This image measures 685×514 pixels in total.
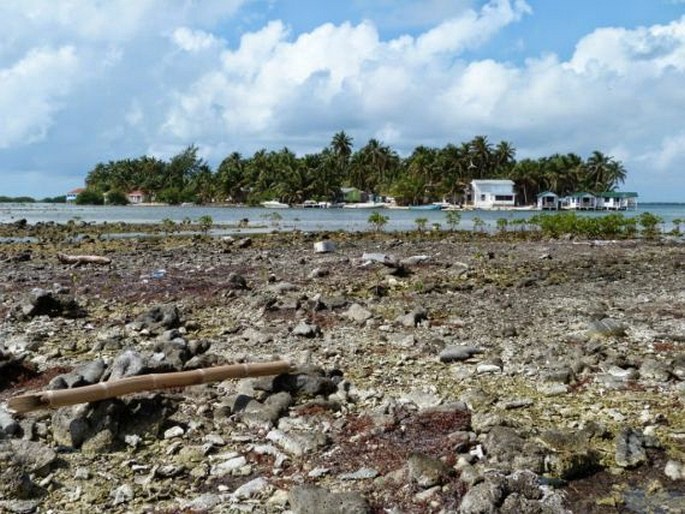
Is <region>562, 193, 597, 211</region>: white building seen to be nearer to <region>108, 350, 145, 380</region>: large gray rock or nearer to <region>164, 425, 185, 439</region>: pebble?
<region>108, 350, 145, 380</region>: large gray rock

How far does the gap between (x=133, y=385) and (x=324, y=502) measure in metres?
2.75

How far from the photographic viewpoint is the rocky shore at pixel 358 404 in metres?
5.96

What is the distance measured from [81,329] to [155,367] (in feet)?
15.8

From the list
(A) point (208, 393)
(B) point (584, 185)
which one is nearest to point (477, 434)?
(A) point (208, 393)

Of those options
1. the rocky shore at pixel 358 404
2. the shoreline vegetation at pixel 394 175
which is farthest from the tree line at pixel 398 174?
the rocky shore at pixel 358 404

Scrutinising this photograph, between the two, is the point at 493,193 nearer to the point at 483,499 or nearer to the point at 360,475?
the point at 360,475

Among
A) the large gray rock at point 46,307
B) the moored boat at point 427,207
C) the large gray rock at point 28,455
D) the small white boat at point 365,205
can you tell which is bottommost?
the large gray rock at point 28,455

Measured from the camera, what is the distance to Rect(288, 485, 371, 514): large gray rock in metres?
5.49

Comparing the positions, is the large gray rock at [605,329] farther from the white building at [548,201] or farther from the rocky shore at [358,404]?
the white building at [548,201]

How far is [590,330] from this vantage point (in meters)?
11.4

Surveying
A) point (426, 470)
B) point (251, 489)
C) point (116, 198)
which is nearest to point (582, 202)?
point (116, 198)

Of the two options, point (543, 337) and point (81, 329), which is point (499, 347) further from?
point (81, 329)

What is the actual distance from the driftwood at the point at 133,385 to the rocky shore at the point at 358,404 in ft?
0.44

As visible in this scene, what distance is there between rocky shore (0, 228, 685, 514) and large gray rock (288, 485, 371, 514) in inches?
0.6
